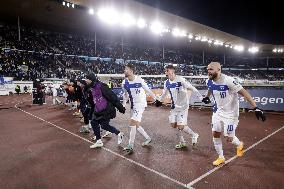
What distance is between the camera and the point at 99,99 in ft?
22.6

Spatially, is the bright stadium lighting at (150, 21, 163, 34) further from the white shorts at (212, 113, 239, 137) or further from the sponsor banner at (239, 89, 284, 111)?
the white shorts at (212, 113, 239, 137)

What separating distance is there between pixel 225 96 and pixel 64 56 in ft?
120

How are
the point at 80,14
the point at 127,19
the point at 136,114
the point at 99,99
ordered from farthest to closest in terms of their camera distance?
the point at 80,14 < the point at 127,19 < the point at 99,99 < the point at 136,114

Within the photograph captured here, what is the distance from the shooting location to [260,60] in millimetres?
68125

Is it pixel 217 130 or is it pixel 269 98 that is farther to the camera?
pixel 269 98

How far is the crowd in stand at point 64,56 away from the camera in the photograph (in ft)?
106

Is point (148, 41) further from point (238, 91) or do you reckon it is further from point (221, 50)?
point (238, 91)

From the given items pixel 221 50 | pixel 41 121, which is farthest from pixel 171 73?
pixel 221 50

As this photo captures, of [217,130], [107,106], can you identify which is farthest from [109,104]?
[217,130]

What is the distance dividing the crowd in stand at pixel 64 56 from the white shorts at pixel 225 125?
95.7 feet

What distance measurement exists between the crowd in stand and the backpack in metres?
26.5

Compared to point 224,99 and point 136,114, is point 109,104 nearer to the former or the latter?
point 136,114

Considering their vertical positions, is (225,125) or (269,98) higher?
(225,125)

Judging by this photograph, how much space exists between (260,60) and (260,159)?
226 feet
